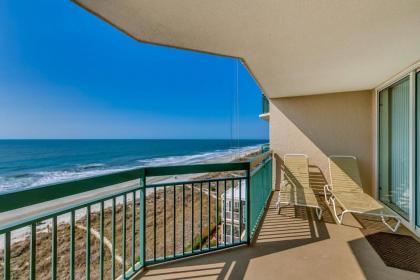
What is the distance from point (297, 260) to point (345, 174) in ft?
8.69

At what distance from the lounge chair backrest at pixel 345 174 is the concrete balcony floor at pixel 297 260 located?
1094mm

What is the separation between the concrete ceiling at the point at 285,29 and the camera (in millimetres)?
1546

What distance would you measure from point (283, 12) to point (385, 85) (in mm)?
3232

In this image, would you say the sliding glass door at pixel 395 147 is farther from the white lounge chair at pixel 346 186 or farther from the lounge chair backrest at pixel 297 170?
the lounge chair backrest at pixel 297 170

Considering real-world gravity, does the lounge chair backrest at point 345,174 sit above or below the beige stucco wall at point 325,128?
below

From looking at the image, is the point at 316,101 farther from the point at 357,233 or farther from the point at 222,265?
the point at 222,265

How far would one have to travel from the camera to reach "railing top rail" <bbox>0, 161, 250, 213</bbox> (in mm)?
1019

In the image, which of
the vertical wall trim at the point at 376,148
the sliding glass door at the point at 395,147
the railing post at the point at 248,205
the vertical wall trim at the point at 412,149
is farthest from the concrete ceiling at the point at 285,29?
the railing post at the point at 248,205

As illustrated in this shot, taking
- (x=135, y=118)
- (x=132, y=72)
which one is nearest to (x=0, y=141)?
(x=135, y=118)

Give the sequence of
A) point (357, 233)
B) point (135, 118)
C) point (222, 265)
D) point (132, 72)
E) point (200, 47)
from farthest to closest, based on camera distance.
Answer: point (135, 118)
point (132, 72)
point (357, 233)
point (200, 47)
point (222, 265)

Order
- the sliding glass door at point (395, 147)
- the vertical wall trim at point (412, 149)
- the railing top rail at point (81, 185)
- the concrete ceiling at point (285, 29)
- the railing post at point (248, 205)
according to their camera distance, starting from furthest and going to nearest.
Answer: the sliding glass door at point (395, 147)
the vertical wall trim at point (412, 149)
the railing post at point (248, 205)
the concrete ceiling at point (285, 29)
the railing top rail at point (81, 185)

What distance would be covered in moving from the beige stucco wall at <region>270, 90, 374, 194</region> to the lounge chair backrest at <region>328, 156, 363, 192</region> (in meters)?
0.27

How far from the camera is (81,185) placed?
1345 mm

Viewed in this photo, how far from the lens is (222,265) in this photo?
6.83 ft
